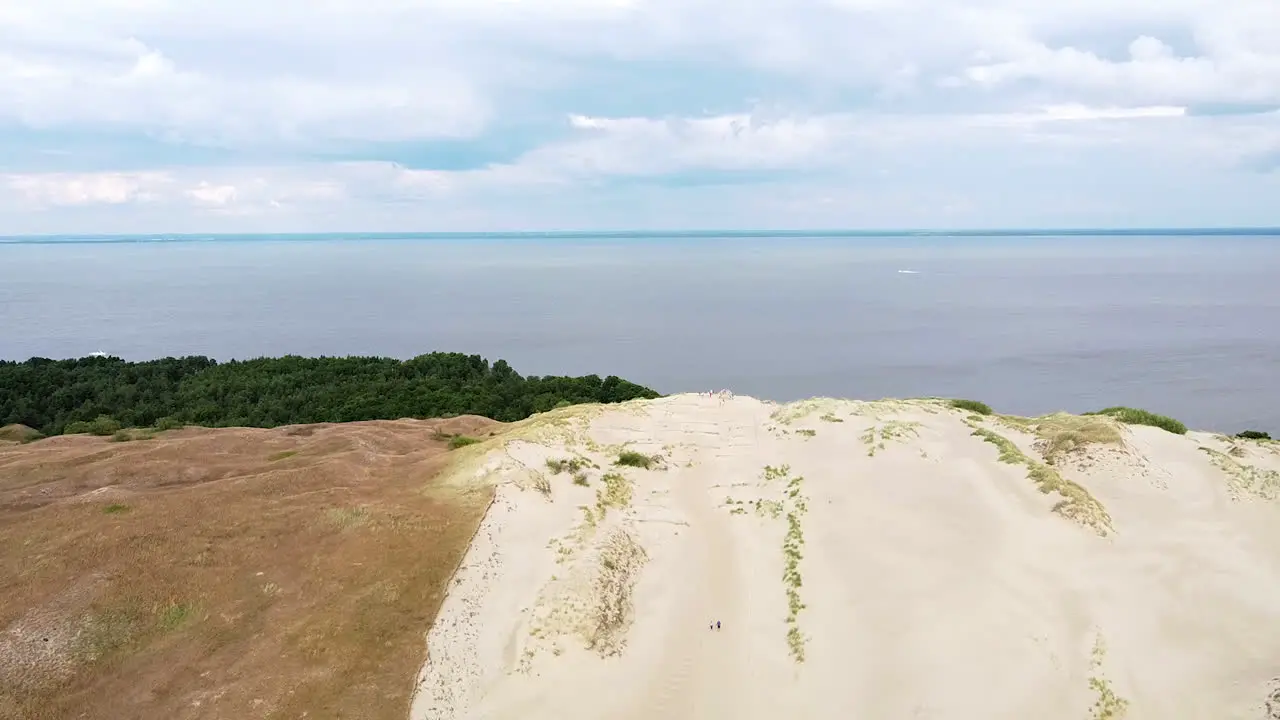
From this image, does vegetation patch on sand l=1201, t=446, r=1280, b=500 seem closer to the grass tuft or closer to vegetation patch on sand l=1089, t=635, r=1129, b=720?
vegetation patch on sand l=1089, t=635, r=1129, b=720

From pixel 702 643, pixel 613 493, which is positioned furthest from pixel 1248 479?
pixel 613 493

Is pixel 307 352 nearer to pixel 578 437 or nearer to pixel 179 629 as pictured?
pixel 578 437

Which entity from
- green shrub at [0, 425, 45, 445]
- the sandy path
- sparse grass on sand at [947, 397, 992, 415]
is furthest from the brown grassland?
sparse grass on sand at [947, 397, 992, 415]

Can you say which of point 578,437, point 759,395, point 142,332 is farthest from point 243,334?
point 578,437

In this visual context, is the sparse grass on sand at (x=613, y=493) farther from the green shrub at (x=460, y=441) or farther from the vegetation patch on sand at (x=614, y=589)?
the green shrub at (x=460, y=441)

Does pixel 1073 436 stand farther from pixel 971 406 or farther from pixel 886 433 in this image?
pixel 971 406
